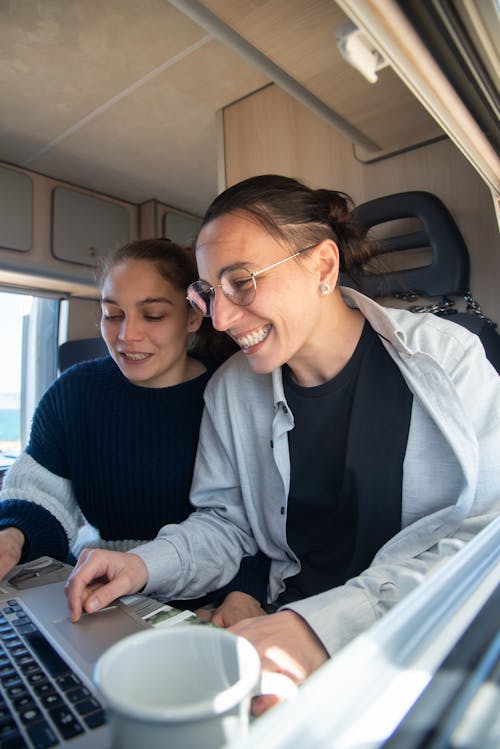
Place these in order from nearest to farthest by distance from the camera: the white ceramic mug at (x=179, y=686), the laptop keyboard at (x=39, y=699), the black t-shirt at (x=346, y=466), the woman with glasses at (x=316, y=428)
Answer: the white ceramic mug at (x=179, y=686) → the laptop keyboard at (x=39, y=699) → the woman with glasses at (x=316, y=428) → the black t-shirt at (x=346, y=466)

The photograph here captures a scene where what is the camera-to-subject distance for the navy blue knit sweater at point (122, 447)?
53.8 inches

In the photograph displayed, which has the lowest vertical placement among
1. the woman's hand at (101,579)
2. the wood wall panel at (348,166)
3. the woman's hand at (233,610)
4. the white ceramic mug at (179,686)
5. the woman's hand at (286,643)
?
the woman's hand at (233,610)

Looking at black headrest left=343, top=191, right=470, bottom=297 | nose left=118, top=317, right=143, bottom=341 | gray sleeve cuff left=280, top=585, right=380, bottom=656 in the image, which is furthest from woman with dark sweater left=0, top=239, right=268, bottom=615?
gray sleeve cuff left=280, top=585, right=380, bottom=656

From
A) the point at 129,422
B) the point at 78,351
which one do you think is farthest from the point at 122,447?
the point at 78,351

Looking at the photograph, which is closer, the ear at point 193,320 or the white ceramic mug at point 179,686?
the white ceramic mug at point 179,686

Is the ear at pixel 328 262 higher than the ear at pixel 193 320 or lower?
higher

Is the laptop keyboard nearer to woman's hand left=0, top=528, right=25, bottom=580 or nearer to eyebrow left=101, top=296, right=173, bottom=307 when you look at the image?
woman's hand left=0, top=528, right=25, bottom=580

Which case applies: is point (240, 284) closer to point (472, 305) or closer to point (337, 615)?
point (337, 615)

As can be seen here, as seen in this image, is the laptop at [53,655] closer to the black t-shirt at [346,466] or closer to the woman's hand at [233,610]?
the woman's hand at [233,610]

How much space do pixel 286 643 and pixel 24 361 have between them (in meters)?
2.83

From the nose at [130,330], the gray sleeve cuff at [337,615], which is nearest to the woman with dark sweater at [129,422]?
the nose at [130,330]

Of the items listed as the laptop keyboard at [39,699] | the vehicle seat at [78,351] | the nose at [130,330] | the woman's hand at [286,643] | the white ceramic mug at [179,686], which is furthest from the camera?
the vehicle seat at [78,351]

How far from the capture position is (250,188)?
110 centimetres

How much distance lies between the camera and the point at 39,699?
0.53 metres
